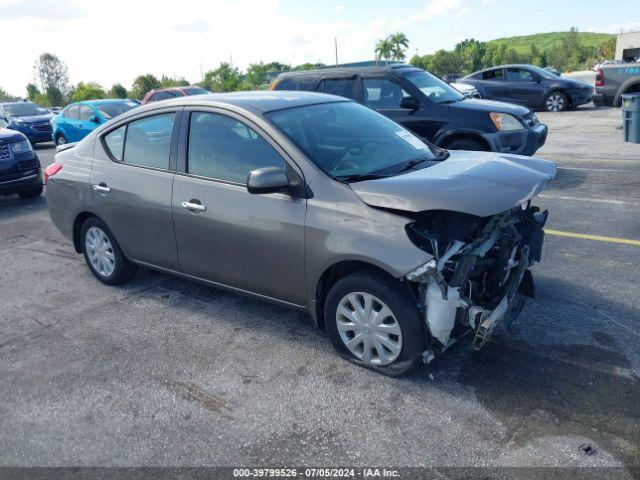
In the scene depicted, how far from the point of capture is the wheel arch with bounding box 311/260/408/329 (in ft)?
11.9

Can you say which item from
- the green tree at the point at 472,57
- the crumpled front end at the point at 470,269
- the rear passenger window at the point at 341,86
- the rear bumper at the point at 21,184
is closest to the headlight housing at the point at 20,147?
the rear bumper at the point at 21,184

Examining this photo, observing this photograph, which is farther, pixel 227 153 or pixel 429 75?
pixel 429 75

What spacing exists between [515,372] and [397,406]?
81cm

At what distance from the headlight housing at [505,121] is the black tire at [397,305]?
566 cm

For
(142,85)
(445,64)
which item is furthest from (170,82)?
(445,64)

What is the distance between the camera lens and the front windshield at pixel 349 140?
13.0ft

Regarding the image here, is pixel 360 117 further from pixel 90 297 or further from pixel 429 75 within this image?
pixel 429 75

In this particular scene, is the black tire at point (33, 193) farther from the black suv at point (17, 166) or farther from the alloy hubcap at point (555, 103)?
the alloy hubcap at point (555, 103)

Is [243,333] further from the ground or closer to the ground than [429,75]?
closer to the ground

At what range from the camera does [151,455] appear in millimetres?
3082

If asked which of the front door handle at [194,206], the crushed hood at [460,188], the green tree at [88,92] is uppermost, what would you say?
the green tree at [88,92]

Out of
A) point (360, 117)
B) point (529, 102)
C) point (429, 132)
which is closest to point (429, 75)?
point (429, 132)

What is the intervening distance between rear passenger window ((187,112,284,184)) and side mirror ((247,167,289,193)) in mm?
210

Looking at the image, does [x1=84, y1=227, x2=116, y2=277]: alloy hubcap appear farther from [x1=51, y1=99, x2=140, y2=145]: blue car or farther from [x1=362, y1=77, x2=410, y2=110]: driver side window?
[x1=51, y1=99, x2=140, y2=145]: blue car
